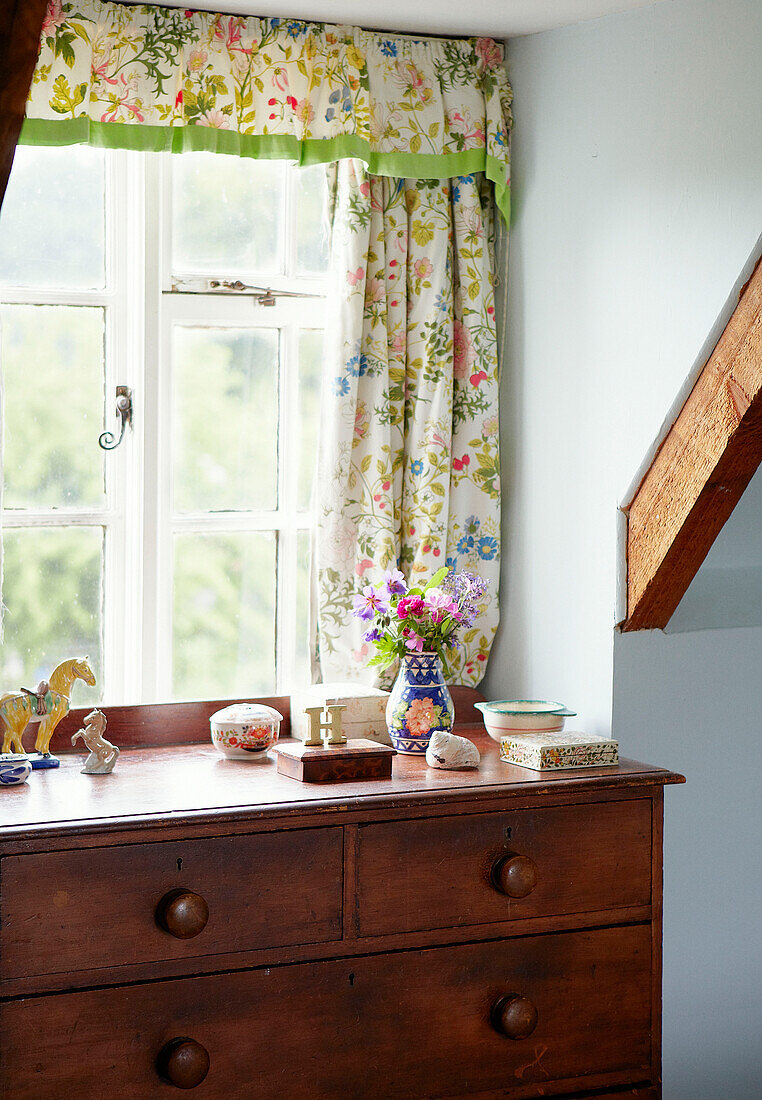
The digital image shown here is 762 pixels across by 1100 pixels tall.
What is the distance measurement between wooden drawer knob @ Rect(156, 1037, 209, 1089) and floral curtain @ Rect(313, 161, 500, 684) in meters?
0.89

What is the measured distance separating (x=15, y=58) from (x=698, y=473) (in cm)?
151

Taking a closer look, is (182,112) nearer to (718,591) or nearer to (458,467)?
(458,467)

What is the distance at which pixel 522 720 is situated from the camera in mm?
2365

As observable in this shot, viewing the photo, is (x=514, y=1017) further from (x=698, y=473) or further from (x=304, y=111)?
(x=304, y=111)

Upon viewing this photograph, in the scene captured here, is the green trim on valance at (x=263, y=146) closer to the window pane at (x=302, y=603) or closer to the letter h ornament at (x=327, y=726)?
the window pane at (x=302, y=603)

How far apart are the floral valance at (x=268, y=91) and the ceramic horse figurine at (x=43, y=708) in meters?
0.99

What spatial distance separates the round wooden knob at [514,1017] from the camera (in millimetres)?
2078

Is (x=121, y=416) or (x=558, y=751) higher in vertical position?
(x=121, y=416)

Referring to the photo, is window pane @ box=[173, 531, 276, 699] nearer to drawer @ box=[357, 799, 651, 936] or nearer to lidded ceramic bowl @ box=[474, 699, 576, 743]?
lidded ceramic bowl @ box=[474, 699, 576, 743]

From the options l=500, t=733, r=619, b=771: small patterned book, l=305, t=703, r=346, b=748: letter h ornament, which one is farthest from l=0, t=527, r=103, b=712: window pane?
l=500, t=733, r=619, b=771: small patterned book

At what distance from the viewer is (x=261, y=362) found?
8.52 feet

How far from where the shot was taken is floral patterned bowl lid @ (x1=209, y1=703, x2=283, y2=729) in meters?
2.26

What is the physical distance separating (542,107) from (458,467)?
2.49 feet

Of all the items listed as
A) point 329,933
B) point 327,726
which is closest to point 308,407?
point 327,726
